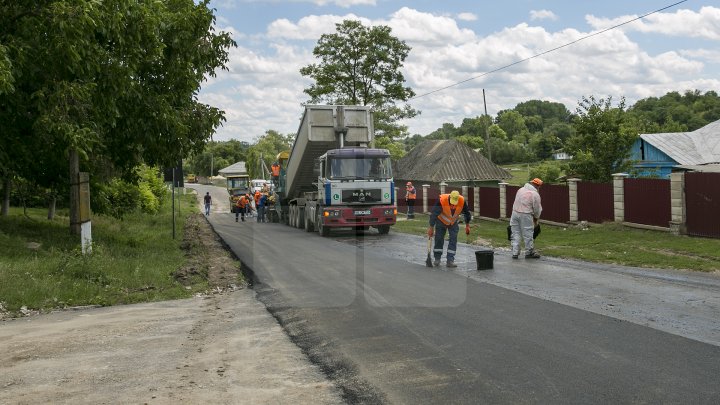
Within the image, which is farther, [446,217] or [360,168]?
[360,168]

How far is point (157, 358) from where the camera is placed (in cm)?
682

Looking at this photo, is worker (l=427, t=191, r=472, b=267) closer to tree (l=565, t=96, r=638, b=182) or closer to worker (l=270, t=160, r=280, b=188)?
tree (l=565, t=96, r=638, b=182)

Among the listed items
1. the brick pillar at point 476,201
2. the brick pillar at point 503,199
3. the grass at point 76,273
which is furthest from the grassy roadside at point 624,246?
the grass at point 76,273

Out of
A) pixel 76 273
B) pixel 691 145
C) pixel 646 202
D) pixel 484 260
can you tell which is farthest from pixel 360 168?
pixel 691 145

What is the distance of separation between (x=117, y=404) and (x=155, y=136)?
11.5m

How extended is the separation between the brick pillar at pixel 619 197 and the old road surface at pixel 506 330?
7.46 m

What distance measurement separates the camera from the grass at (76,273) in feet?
33.8

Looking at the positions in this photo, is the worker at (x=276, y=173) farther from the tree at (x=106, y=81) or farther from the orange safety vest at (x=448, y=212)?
the orange safety vest at (x=448, y=212)

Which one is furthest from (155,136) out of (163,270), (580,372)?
(580,372)

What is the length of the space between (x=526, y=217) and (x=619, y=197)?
715cm

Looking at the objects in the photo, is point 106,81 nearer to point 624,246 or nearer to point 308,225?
point 624,246

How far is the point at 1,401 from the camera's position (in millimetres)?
5434

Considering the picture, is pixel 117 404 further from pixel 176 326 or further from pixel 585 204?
pixel 585 204

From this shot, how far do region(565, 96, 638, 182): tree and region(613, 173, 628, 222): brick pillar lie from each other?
15.2 feet
